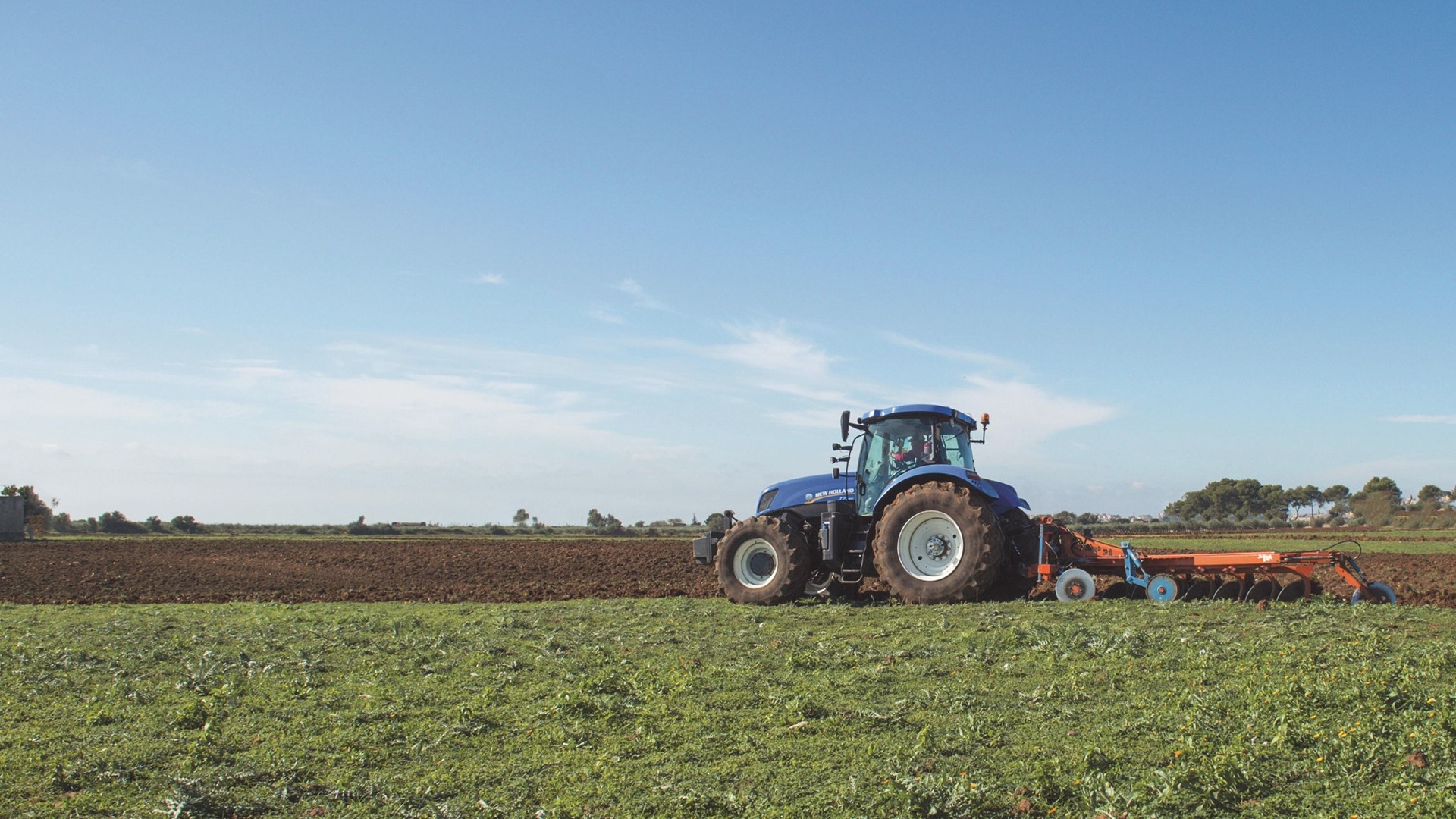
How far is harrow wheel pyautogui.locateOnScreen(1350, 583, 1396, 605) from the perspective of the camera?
1145 centimetres

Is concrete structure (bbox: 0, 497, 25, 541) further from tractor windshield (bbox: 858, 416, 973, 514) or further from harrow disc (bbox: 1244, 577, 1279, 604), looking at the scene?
harrow disc (bbox: 1244, 577, 1279, 604)

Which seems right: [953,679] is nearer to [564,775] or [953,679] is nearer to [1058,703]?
[1058,703]

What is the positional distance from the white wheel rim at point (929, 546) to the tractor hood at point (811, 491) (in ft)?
5.55

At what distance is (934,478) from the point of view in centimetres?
1332

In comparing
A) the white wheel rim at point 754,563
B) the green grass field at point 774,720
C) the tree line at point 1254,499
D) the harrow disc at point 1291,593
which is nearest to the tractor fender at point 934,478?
the white wheel rim at point 754,563

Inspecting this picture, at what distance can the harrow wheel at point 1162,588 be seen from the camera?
1166 centimetres

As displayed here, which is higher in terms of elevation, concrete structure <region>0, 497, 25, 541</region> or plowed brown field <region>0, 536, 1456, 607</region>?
concrete structure <region>0, 497, 25, 541</region>

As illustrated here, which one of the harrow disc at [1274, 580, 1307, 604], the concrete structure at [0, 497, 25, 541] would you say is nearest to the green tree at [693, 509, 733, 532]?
the harrow disc at [1274, 580, 1307, 604]

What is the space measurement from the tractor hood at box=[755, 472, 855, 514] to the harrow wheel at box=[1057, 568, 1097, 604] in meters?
3.27

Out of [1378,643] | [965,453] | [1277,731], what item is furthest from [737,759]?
[965,453]

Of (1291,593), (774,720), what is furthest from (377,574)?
(774,720)

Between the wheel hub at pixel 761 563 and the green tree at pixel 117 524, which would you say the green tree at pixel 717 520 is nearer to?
the wheel hub at pixel 761 563

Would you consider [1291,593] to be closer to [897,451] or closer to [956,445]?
[956,445]

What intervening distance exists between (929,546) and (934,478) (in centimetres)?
98
